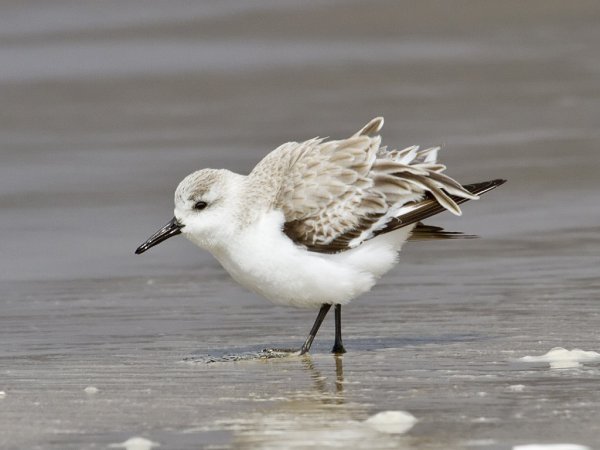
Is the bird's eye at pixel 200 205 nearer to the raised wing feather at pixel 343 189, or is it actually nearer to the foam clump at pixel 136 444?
the raised wing feather at pixel 343 189

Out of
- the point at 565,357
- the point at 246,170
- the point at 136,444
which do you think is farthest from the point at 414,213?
the point at 246,170

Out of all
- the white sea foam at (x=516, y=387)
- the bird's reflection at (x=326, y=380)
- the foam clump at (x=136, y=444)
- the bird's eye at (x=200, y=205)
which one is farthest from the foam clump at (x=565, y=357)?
the foam clump at (x=136, y=444)

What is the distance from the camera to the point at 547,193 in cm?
1050

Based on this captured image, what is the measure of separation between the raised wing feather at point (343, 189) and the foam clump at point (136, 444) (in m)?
2.06

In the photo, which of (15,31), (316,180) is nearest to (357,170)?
(316,180)

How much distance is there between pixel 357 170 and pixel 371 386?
154cm

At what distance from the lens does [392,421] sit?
5051 mm

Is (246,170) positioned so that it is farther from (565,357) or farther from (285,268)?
(565,357)

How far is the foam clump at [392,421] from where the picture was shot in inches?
195

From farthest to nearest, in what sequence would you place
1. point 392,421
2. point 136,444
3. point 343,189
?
1. point 343,189
2. point 392,421
3. point 136,444

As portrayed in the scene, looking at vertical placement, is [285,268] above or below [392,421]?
above

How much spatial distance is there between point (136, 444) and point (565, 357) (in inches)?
87.7

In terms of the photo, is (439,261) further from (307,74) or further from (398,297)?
(307,74)

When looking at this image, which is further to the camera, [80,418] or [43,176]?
[43,176]
